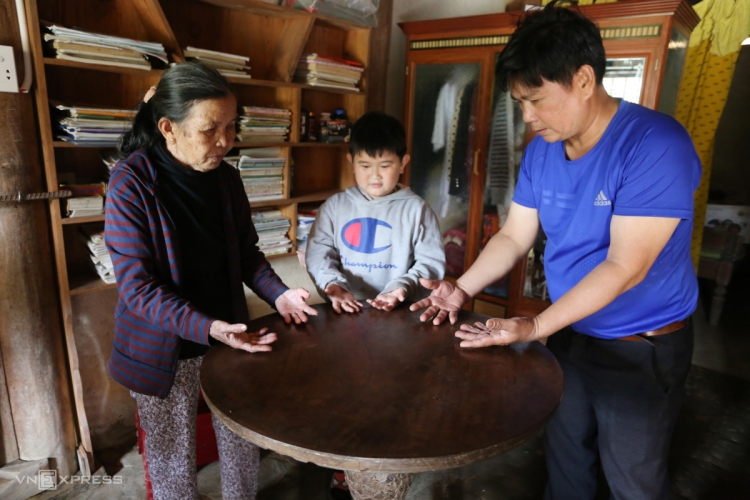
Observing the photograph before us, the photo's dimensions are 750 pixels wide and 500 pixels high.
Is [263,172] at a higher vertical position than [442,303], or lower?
higher

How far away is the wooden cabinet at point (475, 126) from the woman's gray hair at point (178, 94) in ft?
6.25

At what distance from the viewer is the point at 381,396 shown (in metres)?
1.03

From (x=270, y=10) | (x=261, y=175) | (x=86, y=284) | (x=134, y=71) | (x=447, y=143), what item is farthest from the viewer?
(x=447, y=143)

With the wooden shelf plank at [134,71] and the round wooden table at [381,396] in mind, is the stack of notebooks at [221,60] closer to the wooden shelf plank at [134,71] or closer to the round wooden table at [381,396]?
the wooden shelf plank at [134,71]

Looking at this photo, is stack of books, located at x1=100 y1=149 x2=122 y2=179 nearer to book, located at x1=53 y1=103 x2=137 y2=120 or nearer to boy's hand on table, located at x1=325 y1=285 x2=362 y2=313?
book, located at x1=53 y1=103 x2=137 y2=120

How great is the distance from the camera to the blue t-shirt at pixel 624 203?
1.15 metres

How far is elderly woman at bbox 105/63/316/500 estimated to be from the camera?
128 centimetres

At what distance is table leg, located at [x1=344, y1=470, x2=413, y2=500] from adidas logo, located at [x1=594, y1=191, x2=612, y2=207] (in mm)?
818

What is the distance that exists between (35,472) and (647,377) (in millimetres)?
2306

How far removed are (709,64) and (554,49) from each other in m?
3.03

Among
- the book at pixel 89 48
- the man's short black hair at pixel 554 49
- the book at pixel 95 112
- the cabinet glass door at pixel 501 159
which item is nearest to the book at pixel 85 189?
the book at pixel 95 112

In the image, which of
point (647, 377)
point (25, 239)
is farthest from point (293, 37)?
point (647, 377)

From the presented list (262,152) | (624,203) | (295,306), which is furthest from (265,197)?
(624,203)

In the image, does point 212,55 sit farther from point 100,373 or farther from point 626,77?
point 626,77
